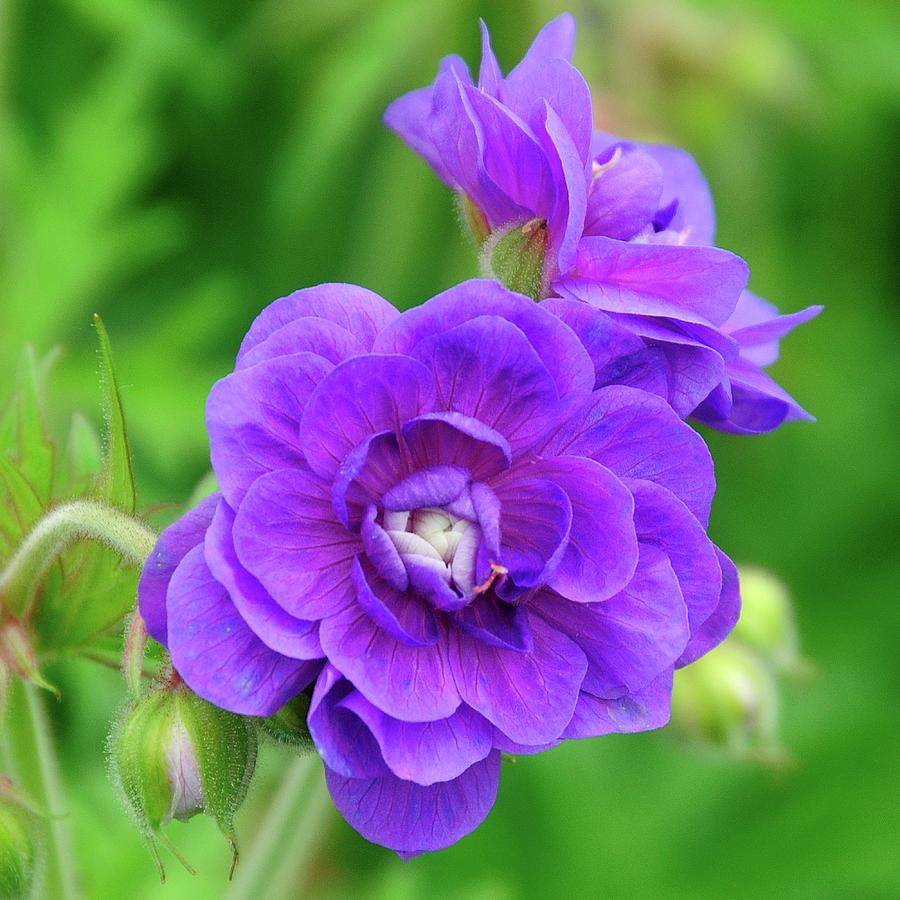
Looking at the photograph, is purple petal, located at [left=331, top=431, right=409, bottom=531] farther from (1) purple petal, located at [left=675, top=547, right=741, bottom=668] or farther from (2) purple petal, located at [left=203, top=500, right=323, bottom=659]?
(1) purple petal, located at [left=675, top=547, right=741, bottom=668]

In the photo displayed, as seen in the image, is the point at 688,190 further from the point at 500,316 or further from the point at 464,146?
the point at 500,316

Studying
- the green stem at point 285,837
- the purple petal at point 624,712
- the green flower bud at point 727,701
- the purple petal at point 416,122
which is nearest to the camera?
the purple petal at point 624,712

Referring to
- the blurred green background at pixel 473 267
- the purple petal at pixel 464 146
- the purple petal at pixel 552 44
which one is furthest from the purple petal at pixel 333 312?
the blurred green background at pixel 473 267

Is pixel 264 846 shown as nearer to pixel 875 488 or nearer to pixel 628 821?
pixel 628 821

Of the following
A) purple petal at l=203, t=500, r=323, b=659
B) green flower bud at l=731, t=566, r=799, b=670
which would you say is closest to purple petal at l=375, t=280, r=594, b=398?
purple petal at l=203, t=500, r=323, b=659

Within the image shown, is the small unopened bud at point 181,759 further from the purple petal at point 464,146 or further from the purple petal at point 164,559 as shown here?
the purple petal at point 464,146

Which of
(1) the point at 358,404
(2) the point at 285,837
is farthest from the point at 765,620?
(1) the point at 358,404

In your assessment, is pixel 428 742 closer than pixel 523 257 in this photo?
Yes
